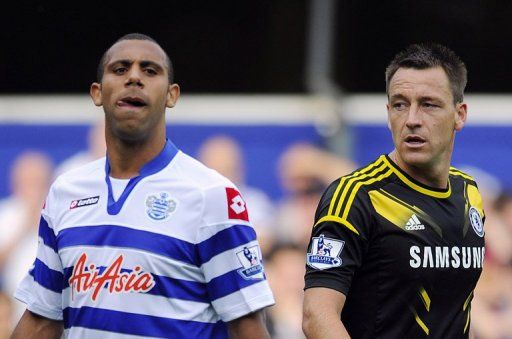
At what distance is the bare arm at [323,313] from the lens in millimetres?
5156

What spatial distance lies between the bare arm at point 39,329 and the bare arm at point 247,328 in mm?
755

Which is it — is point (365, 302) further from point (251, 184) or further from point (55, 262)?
point (251, 184)

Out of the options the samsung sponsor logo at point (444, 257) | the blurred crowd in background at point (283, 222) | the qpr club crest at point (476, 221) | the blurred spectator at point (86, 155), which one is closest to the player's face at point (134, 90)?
the samsung sponsor logo at point (444, 257)

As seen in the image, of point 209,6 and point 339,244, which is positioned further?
point 209,6

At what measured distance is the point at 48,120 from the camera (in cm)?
1176

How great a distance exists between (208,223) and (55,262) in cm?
66

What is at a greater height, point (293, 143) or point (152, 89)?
point (152, 89)

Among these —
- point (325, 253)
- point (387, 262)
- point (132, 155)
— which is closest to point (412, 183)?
point (387, 262)

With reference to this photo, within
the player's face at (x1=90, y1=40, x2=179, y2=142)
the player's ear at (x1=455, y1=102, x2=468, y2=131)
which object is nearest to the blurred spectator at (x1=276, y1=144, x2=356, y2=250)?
the player's ear at (x1=455, y1=102, x2=468, y2=131)

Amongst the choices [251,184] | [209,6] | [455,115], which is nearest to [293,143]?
[251,184]

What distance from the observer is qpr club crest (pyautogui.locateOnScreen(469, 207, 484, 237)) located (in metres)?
5.72

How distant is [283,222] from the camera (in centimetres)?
1109

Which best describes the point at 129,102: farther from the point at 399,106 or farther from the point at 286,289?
the point at 286,289

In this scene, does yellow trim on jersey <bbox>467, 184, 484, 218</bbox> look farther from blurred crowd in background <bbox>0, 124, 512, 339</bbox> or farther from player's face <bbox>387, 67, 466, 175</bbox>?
blurred crowd in background <bbox>0, 124, 512, 339</bbox>
